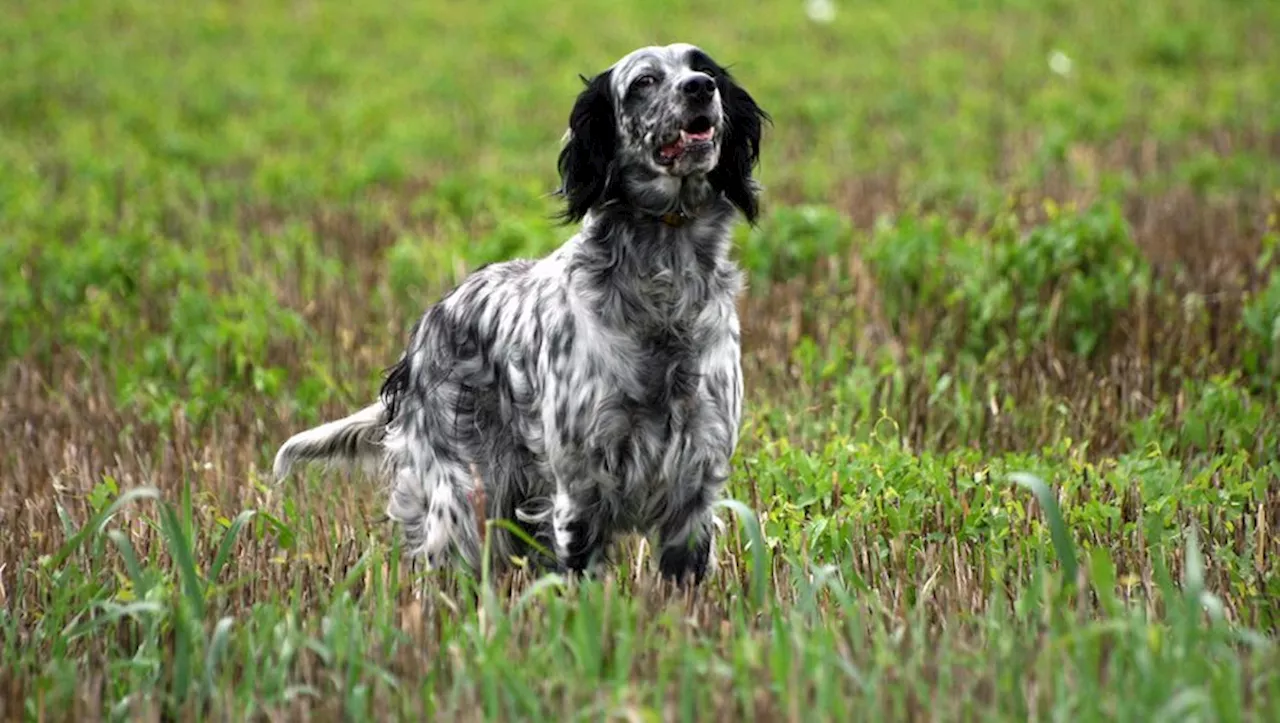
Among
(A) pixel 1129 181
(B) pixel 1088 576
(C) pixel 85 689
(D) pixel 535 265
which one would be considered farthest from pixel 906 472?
(A) pixel 1129 181

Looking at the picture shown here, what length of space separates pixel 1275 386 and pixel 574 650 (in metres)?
3.65

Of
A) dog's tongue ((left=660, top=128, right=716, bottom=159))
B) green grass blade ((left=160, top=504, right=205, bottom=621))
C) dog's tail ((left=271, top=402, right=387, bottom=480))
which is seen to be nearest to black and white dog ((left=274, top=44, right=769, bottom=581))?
dog's tongue ((left=660, top=128, right=716, bottom=159))

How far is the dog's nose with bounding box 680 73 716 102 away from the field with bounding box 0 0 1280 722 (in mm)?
1108

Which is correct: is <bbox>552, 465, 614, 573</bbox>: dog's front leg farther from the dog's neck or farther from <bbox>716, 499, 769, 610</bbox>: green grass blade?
<bbox>716, 499, 769, 610</bbox>: green grass blade

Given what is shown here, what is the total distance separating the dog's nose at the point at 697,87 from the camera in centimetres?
390

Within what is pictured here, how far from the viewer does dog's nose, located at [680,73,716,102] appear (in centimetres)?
390

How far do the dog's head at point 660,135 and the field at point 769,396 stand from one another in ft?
3.00

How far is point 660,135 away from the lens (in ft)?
13.0

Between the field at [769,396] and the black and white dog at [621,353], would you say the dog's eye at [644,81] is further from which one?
the field at [769,396]

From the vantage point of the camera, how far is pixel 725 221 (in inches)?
161

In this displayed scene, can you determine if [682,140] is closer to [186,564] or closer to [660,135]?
[660,135]

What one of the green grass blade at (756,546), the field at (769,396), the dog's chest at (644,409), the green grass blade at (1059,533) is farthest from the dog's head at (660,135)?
the green grass blade at (1059,533)

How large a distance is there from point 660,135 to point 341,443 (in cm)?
145

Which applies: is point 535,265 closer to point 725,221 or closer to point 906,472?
point 725,221
